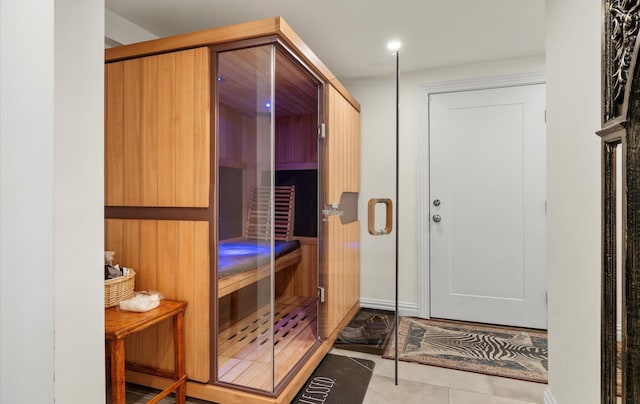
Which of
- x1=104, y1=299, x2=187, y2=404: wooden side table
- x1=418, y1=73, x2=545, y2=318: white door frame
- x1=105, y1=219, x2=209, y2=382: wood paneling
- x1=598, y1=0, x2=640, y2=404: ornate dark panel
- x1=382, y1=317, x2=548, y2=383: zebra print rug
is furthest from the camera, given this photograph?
x1=418, y1=73, x2=545, y2=318: white door frame

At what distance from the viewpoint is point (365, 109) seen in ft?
8.29

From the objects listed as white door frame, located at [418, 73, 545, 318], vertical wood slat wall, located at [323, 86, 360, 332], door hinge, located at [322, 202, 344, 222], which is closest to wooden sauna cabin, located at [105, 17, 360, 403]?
vertical wood slat wall, located at [323, 86, 360, 332]

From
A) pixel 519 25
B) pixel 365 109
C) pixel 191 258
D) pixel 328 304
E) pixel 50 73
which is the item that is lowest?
pixel 328 304

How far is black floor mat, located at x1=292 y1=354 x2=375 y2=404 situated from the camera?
1.79 metres

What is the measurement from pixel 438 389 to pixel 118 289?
6.15 feet

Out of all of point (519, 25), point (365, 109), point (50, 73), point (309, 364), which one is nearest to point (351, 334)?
point (309, 364)

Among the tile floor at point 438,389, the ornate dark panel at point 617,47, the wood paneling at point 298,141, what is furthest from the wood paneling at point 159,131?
the ornate dark panel at point 617,47

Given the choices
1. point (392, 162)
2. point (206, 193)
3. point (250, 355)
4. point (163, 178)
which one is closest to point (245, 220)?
point (206, 193)

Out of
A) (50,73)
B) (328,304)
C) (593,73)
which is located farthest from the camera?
(328,304)

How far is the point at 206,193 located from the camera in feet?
5.53

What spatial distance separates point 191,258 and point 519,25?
265 cm

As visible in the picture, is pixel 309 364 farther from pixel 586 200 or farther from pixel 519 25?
pixel 519 25

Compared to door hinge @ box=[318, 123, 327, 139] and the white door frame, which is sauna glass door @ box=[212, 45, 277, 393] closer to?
door hinge @ box=[318, 123, 327, 139]

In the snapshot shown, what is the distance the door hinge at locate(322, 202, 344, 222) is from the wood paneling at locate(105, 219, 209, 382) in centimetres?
97
